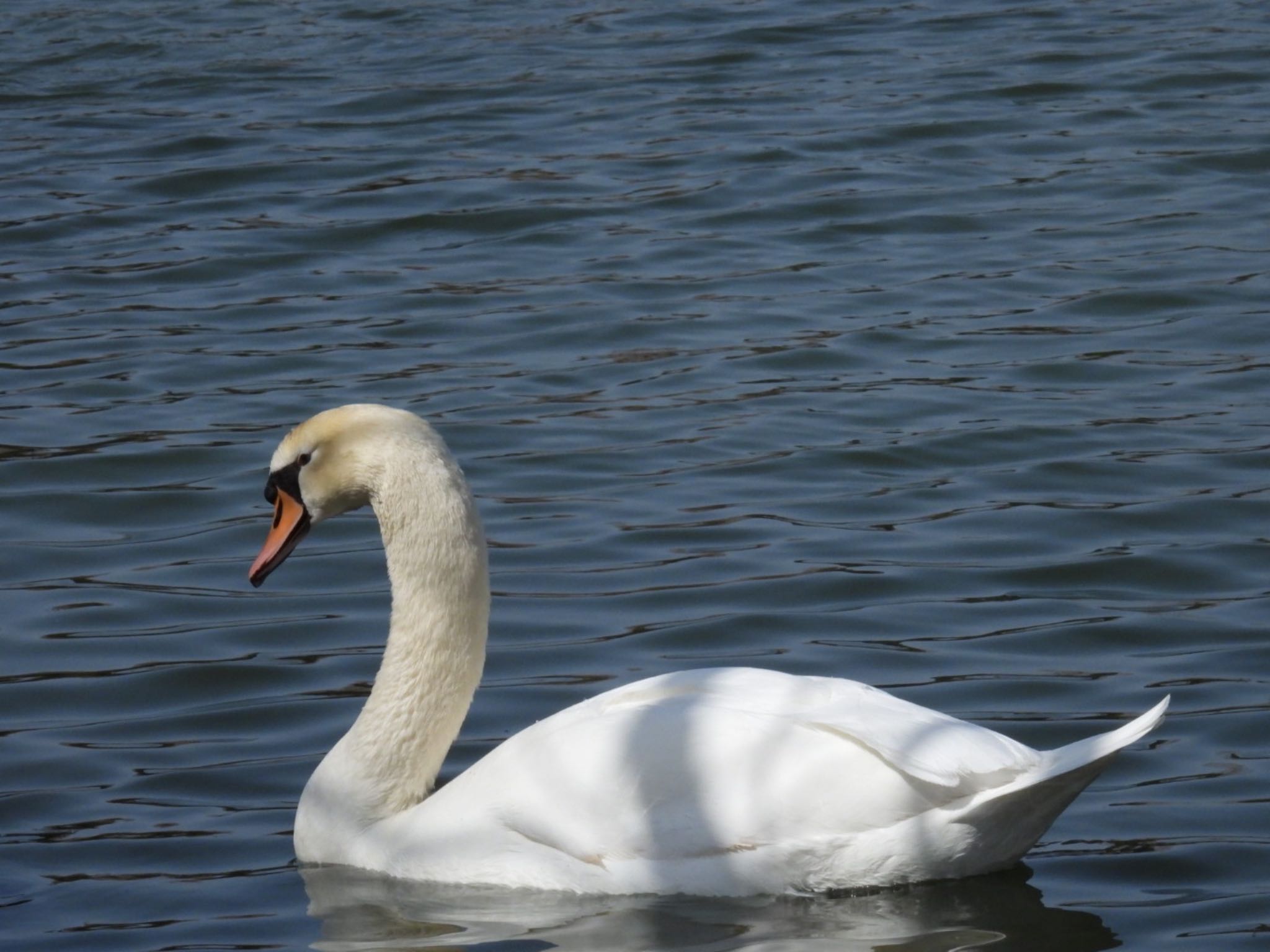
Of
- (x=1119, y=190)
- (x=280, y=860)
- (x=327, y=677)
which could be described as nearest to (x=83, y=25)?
(x=1119, y=190)

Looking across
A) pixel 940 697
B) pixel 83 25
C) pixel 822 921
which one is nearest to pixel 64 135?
pixel 83 25

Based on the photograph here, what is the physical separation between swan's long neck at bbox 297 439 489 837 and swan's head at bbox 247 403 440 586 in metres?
0.04

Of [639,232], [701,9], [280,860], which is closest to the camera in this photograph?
[280,860]

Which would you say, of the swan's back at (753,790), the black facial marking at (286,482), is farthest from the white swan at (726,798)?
the black facial marking at (286,482)

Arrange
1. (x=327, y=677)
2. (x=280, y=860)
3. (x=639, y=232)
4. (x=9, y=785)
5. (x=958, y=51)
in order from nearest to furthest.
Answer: (x=280, y=860), (x=9, y=785), (x=327, y=677), (x=639, y=232), (x=958, y=51)

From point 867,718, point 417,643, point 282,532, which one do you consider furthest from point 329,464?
point 867,718

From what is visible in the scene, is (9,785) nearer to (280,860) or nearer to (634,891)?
(280,860)

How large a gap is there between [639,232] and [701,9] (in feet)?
18.0

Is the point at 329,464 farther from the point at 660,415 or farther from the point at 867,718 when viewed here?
the point at 660,415

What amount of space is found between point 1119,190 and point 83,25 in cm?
821

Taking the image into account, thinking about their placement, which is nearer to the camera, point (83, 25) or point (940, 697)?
point (940, 697)

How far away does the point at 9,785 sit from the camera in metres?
5.37

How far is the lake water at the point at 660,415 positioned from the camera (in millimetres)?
4930

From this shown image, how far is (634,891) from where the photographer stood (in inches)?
178
